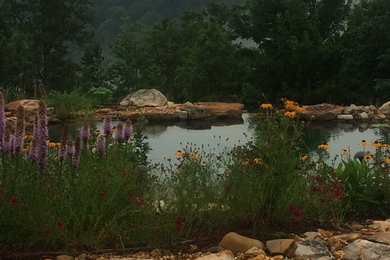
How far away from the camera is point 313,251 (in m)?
4.04

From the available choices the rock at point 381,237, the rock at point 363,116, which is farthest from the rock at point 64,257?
the rock at point 363,116

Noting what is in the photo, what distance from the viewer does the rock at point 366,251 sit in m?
3.99

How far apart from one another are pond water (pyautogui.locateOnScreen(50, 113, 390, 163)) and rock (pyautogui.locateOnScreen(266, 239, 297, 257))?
16.8 feet

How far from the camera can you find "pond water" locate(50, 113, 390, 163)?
10430mm

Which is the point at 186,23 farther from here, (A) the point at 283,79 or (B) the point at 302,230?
(B) the point at 302,230

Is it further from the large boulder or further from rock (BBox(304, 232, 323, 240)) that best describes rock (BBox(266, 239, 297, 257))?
the large boulder

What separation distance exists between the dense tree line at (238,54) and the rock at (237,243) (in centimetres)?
1347

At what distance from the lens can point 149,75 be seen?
3028 centimetres

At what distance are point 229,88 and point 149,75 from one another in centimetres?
832

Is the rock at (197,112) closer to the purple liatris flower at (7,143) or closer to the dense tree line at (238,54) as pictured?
the dense tree line at (238,54)

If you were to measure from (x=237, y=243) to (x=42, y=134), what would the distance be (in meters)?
1.58

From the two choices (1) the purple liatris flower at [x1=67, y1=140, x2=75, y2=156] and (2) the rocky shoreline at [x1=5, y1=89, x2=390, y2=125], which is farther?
(2) the rocky shoreline at [x1=5, y1=89, x2=390, y2=125]

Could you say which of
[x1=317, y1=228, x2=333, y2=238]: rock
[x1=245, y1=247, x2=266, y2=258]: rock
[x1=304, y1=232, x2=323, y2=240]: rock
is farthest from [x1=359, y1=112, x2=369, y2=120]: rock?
[x1=245, y1=247, x2=266, y2=258]: rock

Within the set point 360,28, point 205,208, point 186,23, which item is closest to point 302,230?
point 205,208
